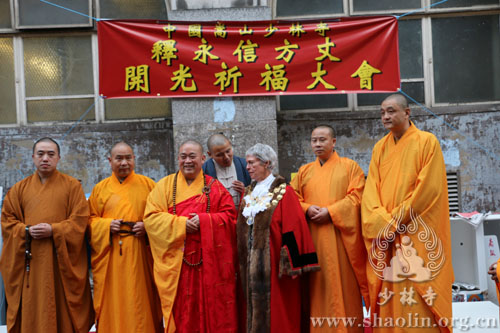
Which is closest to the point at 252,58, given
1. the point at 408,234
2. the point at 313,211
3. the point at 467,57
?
the point at 313,211

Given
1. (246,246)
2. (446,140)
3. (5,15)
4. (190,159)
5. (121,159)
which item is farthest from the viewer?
(5,15)

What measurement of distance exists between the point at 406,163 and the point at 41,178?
8.91 feet

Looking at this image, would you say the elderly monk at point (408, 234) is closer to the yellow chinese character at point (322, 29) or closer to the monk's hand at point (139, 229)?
the monk's hand at point (139, 229)

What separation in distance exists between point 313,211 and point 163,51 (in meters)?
2.77

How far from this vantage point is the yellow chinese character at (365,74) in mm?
5531

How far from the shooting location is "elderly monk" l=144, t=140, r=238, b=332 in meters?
3.61

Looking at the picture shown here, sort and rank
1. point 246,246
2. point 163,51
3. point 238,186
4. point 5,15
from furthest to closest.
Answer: point 5,15
point 163,51
point 238,186
point 246,246

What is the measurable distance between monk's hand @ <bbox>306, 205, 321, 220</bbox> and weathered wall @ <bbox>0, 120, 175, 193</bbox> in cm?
291

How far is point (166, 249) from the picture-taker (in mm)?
3660

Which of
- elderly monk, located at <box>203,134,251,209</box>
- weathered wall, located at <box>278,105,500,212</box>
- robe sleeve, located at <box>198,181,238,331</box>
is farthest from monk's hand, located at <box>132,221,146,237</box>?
weathered wall, located at <box>278,105,500,212</box>

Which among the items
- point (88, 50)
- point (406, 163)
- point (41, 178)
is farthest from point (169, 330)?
point (88, 50)

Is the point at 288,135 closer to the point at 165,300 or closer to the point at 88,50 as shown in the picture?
the point at 88,50

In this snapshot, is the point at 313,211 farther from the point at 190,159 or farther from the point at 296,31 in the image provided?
the point at 296,31

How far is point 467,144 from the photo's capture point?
20.2ft
